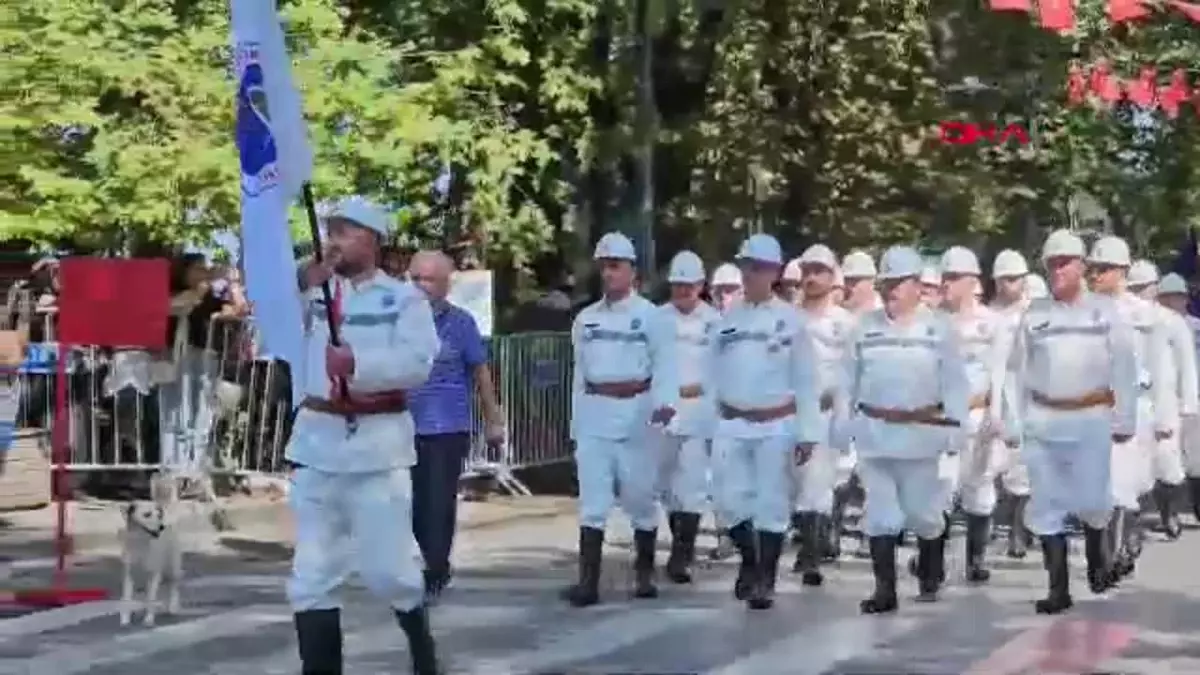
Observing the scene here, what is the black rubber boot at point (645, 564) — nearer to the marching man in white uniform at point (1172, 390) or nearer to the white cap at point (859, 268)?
the white cap at point (859, 268)

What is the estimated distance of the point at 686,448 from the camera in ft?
54.0

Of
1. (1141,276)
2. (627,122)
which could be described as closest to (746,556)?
(1141,276)

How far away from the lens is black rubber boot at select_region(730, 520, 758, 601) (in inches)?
578

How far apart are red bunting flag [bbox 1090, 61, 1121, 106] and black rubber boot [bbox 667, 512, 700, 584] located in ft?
28.5

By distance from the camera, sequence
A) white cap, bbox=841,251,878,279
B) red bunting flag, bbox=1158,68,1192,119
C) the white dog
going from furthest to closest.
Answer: red bunting flag, bbox=1158,68,1192,119 → white cap, bbox=841,251,878,279 → the white dog

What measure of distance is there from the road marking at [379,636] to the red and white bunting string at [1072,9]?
778 centimetres

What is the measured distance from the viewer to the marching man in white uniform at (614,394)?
14.7 m

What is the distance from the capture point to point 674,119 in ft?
93.0

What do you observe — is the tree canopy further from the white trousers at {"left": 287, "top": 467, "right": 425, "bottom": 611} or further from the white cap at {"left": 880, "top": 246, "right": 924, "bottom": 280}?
the white trousers at {"left": 287, "top": 467, "right": 425, "bottom": 611}

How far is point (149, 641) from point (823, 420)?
17.5 feet

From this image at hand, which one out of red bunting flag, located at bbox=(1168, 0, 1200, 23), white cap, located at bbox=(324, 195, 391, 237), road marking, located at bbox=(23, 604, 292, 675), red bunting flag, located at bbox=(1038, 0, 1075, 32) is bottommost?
road marking, located at bbox=(23, 604, 292, 675)

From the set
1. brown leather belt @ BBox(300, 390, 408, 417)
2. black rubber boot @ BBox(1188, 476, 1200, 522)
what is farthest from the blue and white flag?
black rubber boot @ BBox(1188, 476, 1200, 522)

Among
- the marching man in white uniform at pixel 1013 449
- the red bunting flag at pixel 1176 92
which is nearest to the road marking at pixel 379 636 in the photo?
the marching man in white uniform at pixel 1013 449

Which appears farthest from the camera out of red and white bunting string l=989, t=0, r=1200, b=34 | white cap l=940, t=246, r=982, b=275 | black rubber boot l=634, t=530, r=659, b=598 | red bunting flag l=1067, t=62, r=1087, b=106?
red bunting flag l=1067, t=62, r=1087, b=106
